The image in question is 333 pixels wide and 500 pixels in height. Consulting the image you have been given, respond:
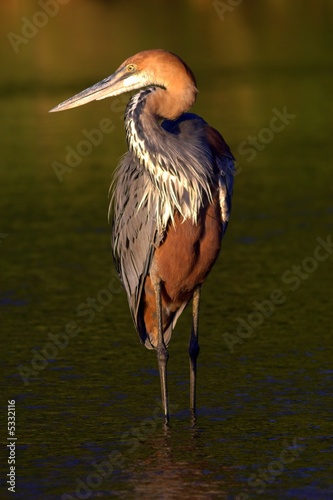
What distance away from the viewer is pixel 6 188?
50.1 feet

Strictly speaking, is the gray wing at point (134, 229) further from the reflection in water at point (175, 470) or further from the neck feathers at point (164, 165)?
the reflection in water at point (175, 470)

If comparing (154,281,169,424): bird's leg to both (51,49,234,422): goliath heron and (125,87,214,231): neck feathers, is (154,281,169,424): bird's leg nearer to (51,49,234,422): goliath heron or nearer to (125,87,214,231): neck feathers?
(51,49,234,422): goliath heron

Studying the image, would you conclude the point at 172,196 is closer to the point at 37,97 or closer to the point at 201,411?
the point at 201,411

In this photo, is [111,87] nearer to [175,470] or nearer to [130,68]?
[130,68]

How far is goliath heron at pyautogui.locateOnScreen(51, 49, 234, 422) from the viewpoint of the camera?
305 inches

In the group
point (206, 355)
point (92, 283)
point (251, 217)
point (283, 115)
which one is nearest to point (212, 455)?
point (206, 355)

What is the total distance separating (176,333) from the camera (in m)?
9.56

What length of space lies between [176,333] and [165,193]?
6.62 ft

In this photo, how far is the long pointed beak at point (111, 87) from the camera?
26.2 feet

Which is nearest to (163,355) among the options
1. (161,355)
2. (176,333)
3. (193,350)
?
(161,355)

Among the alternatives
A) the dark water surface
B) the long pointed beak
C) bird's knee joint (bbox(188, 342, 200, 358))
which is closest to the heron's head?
the long pointed beak

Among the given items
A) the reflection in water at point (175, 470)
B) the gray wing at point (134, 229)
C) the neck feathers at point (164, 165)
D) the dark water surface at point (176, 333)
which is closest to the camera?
the reflection in water at point (175, 470)

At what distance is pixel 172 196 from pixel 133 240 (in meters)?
0.41

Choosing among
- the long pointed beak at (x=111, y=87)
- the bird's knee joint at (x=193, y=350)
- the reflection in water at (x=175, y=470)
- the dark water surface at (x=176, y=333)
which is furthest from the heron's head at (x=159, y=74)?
the reflection in water at (x=175, y=470)
